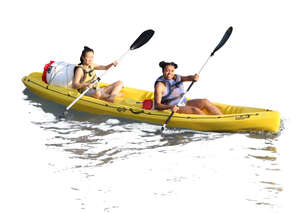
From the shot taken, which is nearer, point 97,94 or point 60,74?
point 97,94

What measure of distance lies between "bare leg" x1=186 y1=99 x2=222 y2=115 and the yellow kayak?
128 mm

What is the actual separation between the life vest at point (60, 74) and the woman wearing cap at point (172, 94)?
1.62 meters

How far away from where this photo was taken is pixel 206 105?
964 cm

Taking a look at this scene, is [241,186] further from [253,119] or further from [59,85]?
[59,85]

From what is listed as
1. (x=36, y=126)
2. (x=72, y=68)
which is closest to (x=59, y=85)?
(x=72, y=68)

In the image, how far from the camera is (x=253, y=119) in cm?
912

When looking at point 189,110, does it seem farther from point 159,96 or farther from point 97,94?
point 97,94

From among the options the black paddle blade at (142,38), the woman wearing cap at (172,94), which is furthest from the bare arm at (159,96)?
the black paddle blade at (142,38)

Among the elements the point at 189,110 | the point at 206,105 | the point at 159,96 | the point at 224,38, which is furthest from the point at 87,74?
the point at 224,38

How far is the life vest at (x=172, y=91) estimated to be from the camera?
9555 mm

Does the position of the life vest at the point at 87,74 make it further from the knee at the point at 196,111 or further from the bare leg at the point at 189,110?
the knee at the point at 196,111

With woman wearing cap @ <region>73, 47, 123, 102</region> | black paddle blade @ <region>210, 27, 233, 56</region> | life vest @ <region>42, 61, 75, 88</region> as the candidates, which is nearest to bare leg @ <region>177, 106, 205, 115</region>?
black paddle blade @ <region>210, 27, 233, 56</region>

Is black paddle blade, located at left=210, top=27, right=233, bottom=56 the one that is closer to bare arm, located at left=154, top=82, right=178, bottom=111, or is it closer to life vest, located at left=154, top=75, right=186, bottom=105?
life vest, located at left=154, top=75, right=186, bottom=105

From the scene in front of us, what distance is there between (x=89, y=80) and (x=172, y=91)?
1.47 m
